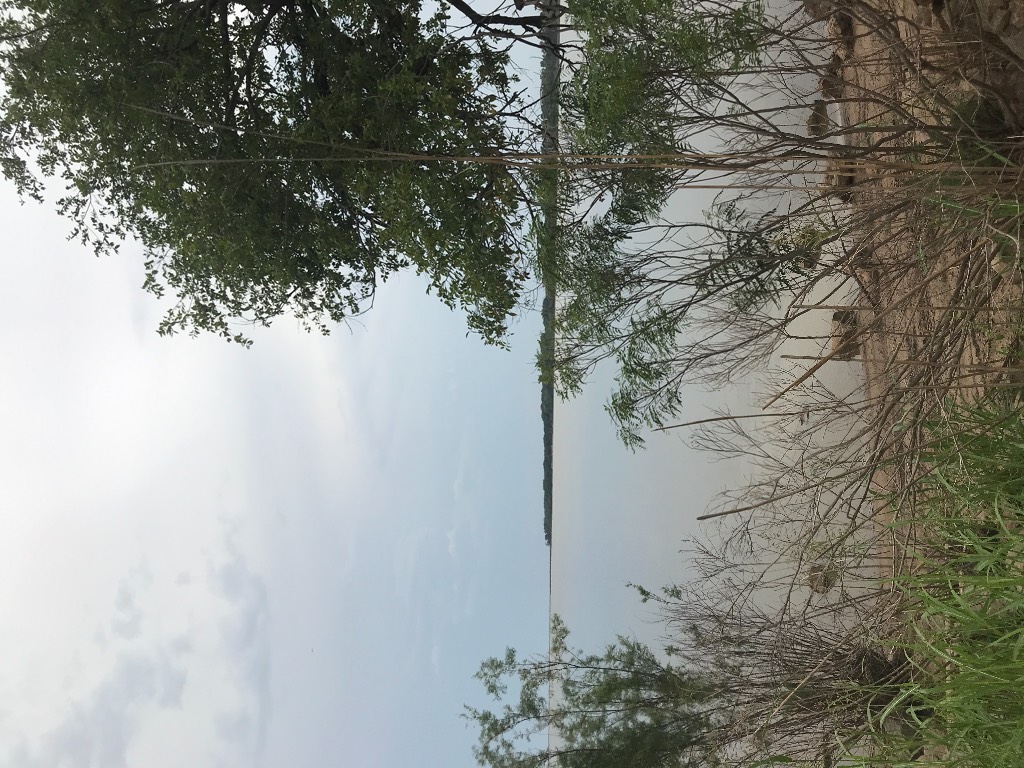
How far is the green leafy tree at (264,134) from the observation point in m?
5.40

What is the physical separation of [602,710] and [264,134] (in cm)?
625

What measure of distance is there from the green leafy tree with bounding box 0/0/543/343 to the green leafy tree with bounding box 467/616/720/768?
154 inches

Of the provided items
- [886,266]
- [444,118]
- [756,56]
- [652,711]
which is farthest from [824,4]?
[652,711]

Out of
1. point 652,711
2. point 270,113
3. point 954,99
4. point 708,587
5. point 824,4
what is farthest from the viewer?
point 652,711

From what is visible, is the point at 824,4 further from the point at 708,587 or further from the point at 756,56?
the point at 708,587

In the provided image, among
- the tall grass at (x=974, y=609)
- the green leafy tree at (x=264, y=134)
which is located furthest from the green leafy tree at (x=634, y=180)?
the tall grass at (x=974, y=609)

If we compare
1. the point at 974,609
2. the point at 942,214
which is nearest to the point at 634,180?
the point at 942,214

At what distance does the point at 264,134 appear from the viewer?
18.3 feet

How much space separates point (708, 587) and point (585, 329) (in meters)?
2.65

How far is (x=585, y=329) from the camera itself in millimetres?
6535

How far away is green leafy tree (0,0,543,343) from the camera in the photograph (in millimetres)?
5402

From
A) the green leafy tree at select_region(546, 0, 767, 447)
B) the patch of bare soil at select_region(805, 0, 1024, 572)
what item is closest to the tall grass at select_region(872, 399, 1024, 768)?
the patch of bare soil at select_region(805, 0, 1024, 572)

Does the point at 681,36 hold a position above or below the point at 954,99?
above

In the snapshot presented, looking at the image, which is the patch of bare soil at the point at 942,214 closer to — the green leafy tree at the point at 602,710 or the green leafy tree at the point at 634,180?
the green leafy tree at the point at 634,180
